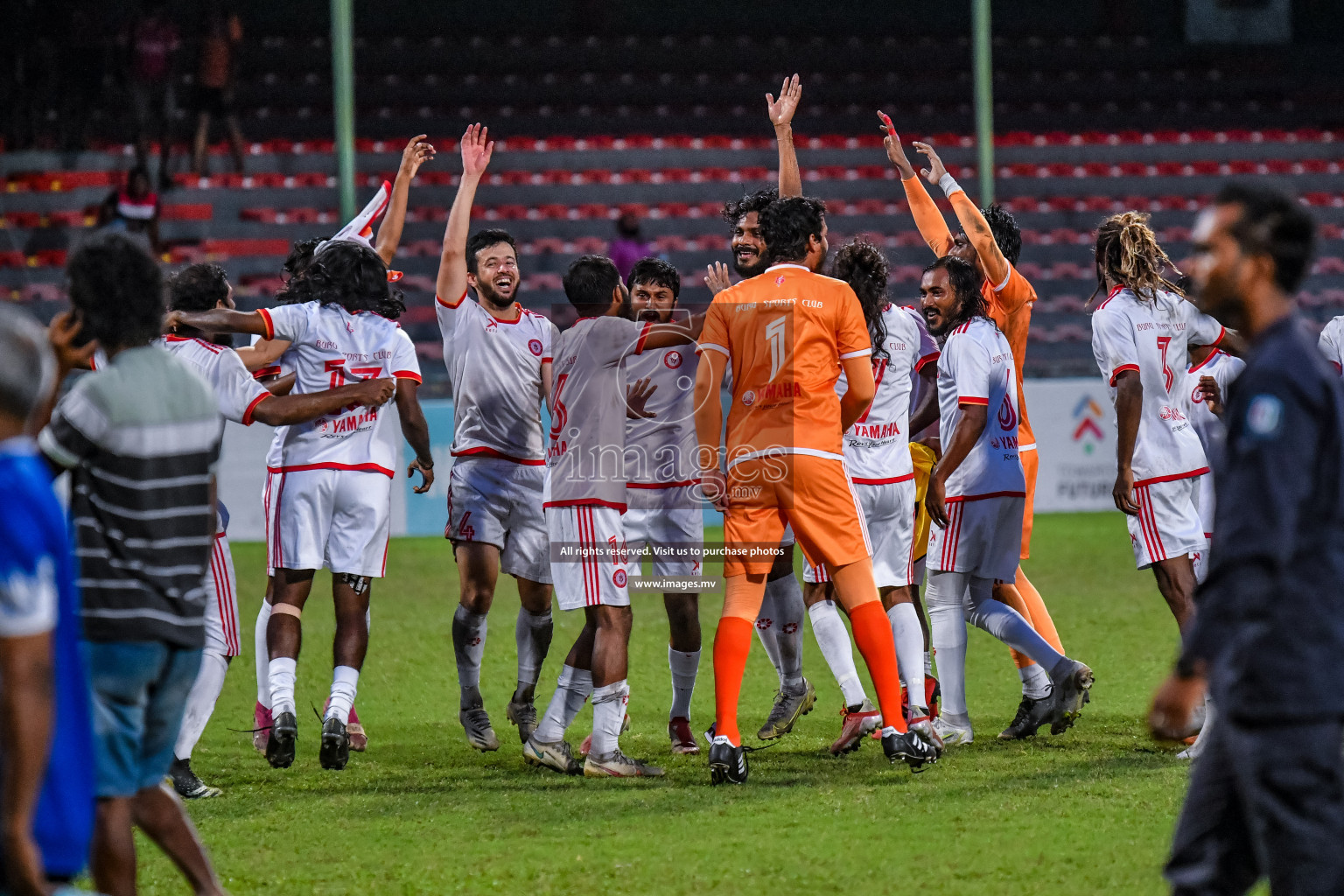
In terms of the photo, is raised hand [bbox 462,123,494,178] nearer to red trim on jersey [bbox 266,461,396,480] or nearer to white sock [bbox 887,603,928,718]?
red trim on jersey [bbox 266,461,396,480]

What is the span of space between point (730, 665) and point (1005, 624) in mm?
1361

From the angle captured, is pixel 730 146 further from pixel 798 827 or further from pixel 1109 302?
pixel 798 827

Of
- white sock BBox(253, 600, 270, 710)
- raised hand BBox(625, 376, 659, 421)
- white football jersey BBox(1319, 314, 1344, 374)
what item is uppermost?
white football jersey BBox(1319, 314, 1344, 374)

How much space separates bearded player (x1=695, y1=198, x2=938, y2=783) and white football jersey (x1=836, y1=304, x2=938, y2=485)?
90cm

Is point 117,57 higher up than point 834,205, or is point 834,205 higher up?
point 117,57

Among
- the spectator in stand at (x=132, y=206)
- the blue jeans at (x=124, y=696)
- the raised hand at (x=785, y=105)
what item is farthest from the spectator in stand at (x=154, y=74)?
the blue jeans at (x=124, y=696)

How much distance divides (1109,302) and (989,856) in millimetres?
2884

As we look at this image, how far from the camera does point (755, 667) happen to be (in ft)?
28.8

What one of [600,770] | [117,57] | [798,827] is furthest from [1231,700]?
[117,57]

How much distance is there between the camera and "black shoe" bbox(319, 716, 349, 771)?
580 centimetres

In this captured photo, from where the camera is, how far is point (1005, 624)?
6340mm

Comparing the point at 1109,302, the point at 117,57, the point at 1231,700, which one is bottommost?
the point at 1231,700

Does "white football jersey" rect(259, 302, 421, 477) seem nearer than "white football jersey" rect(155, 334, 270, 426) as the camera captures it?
No

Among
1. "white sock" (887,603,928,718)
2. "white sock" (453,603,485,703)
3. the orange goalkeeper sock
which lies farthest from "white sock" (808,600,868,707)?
"white sock" (453,603,485,703)
